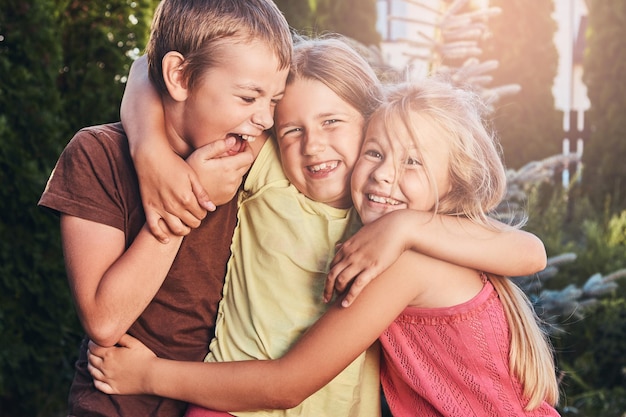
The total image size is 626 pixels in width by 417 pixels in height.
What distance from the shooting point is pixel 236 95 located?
1828mm

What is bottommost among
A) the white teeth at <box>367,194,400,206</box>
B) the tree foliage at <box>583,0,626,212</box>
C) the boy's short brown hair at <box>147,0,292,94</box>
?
the tree foliage at <box>583,0,626,212</box>

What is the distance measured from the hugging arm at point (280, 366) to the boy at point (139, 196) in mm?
73

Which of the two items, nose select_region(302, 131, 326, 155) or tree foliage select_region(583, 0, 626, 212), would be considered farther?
tree foliage select_region(583, 0, 626, 212)

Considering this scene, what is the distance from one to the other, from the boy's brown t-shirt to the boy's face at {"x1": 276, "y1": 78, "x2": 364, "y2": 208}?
0.74 ft

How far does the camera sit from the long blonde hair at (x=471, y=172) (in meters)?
1.87

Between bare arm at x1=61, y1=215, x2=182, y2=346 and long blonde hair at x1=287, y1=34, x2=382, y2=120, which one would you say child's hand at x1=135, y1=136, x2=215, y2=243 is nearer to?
bare arm at x1=61, y1=215, x2=182, y2=346

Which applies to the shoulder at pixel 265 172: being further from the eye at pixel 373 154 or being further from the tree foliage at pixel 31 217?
the tree foliage at pixel 31 217

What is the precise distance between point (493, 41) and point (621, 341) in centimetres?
487

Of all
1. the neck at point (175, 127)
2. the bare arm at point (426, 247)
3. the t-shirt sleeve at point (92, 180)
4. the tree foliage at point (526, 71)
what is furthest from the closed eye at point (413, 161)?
the tree foliage at point (526, 71)

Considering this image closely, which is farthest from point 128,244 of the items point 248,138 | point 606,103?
point 606,103

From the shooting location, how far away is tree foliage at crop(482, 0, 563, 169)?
28.0 ft

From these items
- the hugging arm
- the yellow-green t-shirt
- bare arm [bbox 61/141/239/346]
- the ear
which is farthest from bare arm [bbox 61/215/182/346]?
the ear

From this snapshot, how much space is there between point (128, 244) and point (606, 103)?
7.92 m

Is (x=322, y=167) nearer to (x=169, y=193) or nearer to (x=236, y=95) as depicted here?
(x=236, y=95)
